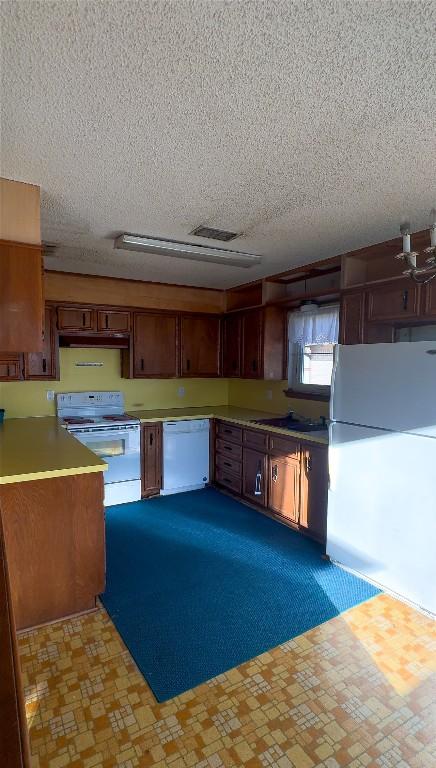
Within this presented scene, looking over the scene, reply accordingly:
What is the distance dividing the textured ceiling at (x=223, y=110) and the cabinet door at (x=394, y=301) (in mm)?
478

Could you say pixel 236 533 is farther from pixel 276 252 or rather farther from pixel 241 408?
pixel 276 252

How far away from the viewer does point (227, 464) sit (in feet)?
14.7

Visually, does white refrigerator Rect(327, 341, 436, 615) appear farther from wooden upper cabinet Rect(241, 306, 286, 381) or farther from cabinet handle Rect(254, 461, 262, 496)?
wooden upper cabinet Rect(241, 306, 286, 381)

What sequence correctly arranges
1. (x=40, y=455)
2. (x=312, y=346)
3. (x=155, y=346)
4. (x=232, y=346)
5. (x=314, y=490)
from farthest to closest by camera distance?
(x=232, y=346)
(x=155, y=346)
(x=312, y=346)
(x=314, y=490)
(x=40, y=455)

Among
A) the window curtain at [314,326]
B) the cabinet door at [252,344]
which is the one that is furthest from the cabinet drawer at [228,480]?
the window curtain at [314,326]


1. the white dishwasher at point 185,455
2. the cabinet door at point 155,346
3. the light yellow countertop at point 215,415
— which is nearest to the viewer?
the light yellow countertop at point 215,415

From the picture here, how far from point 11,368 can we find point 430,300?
377 cm

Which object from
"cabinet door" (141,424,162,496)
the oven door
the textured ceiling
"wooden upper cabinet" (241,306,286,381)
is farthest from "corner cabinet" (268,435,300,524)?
the textured ceiling

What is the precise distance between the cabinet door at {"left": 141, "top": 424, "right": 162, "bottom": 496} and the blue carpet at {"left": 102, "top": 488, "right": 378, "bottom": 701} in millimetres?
441

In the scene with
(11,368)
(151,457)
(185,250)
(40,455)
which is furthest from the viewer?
(151,457)

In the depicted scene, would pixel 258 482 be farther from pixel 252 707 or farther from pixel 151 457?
pixel 252 707

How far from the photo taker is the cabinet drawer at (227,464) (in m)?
4.30

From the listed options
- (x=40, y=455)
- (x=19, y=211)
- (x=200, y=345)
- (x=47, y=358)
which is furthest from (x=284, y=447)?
(x=19, y=211)

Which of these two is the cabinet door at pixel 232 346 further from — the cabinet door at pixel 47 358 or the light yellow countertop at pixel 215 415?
the cabinet door at pixel 47 358
